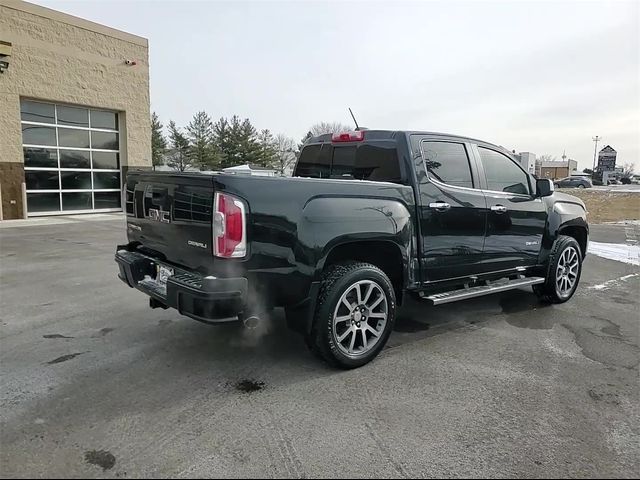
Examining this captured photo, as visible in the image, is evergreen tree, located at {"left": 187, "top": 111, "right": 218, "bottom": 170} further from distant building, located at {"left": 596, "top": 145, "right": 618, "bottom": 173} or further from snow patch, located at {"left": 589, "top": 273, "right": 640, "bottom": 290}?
distant building, located at {"left": 596, "top": 145, "right": 618, "bottom": 173}

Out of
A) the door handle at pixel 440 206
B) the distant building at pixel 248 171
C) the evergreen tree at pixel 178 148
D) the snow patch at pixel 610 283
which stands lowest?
the snow patch at pixel 610 283

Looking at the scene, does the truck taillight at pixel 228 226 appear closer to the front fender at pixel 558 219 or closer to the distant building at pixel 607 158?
the front fender at pixel 558 219

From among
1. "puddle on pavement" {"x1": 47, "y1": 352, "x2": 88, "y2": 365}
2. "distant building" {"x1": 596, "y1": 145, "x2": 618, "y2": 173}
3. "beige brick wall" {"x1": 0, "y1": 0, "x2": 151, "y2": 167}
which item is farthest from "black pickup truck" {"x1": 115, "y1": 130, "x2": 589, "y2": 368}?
"distant building" {"x1": 596, "y1": 145, "x2": 618, "y2": 173}

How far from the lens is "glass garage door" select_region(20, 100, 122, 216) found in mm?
15906

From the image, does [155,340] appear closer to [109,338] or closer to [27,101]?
[109,338]

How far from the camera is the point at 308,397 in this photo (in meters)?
3.44

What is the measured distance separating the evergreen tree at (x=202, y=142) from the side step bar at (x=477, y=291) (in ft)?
132

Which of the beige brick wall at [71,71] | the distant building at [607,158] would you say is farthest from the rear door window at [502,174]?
the distant building at [607,158]

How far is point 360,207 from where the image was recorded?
12.6 ft

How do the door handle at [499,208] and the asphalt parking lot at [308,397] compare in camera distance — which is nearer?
the asphalt parking lot at [308,397]

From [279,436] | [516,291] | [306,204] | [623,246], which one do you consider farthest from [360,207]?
[623,246]

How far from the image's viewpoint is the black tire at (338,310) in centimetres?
371

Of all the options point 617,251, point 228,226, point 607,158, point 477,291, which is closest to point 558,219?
point 477,291

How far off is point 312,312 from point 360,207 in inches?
36.1
